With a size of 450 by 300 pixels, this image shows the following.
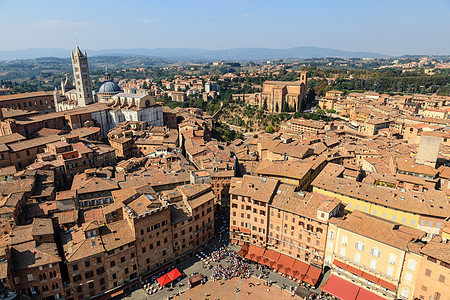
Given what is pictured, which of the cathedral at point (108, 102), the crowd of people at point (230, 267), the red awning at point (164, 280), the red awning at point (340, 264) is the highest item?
the cathedral at point (108, 102)

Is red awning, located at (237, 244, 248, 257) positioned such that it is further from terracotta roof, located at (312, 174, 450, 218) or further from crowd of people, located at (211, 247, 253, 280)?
terracotta roof, located at (312, 174, 450, 218)

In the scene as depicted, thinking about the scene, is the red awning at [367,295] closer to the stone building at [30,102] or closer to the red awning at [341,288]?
the red awning at [341,288]

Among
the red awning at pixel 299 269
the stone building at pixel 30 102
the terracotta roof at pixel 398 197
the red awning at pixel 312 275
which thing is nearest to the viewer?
the red awning at pixel 312 275

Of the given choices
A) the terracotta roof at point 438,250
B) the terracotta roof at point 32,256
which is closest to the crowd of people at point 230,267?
the terracotta roof at point 32,256

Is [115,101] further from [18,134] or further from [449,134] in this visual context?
[449,134]

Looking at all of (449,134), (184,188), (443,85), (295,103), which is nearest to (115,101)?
(184,188)

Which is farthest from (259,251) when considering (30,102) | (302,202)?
(30,102)
